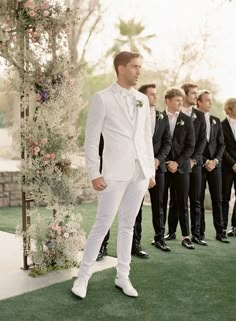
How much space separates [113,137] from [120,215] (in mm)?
633

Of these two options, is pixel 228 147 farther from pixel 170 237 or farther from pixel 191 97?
pixel 170 237

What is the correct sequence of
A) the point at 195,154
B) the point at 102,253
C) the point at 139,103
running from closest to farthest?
1. the point at 139,103
2. the point at 102,253
3. the point at 195,154

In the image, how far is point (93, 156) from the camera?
→ 3.61 metres

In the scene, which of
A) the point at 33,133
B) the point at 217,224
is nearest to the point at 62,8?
the point at 33,133

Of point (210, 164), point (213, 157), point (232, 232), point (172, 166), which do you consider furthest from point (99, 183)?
point (232, 232)

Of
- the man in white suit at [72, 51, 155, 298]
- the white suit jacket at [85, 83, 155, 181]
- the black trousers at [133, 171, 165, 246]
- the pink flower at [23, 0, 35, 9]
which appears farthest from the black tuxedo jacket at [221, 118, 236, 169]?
the pink flower at [23, 0, 35, 9]

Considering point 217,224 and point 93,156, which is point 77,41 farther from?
point 93,156

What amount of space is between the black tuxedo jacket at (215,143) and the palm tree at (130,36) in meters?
14.6

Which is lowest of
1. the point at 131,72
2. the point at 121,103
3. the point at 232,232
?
the point at 232,232

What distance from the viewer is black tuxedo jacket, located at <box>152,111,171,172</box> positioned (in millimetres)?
5223

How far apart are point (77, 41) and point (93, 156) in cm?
1166

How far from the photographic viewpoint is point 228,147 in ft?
20.6

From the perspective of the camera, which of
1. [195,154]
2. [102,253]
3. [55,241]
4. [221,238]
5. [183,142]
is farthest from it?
[221,238]

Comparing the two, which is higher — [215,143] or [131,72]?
[131,72]
